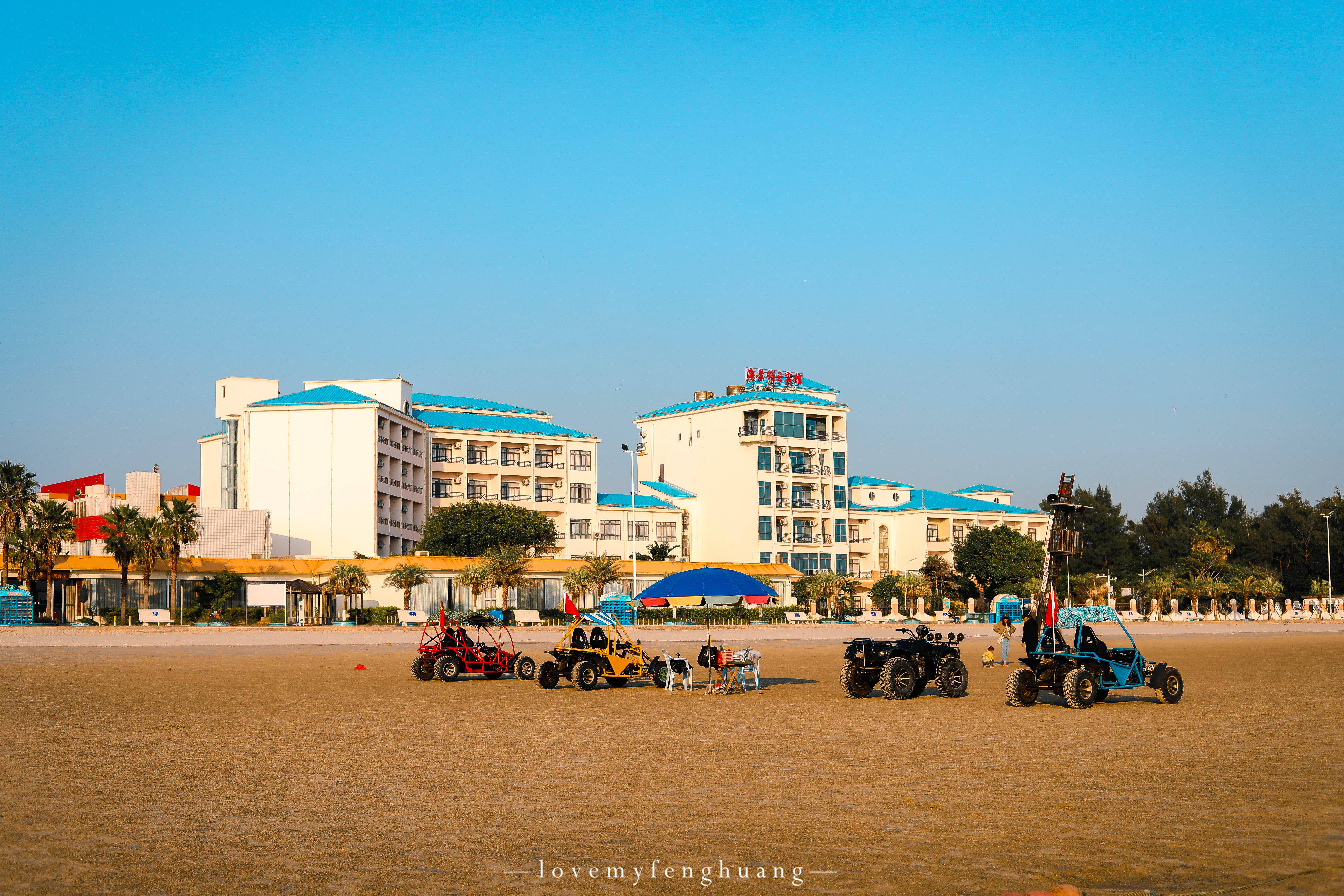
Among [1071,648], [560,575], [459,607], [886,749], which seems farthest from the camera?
[560,575]

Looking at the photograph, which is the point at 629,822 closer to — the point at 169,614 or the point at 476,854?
the point at 476,854

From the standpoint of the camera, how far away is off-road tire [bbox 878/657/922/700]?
2159 centimetres

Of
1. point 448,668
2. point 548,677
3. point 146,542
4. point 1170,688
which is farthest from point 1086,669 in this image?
point 146,542

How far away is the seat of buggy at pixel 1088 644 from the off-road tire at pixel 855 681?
13.2 feet

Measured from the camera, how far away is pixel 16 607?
194 feet

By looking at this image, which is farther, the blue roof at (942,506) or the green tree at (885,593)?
the blue roof at (942,506)

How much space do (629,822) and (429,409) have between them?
9153cm

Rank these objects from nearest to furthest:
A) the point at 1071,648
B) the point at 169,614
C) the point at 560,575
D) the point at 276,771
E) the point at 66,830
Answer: the point at 66,830, the point at 276,771, the point at 1071,648, the point at 169,614, the point at 560,575

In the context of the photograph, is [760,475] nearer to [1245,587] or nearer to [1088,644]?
[1245,587]

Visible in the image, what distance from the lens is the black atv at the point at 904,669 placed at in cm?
2167

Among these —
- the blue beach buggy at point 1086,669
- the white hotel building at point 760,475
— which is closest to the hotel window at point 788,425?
the white hotel building at point 760,475

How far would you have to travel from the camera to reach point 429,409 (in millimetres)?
98562

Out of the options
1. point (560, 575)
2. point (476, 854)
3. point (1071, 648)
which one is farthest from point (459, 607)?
point (476, 854)

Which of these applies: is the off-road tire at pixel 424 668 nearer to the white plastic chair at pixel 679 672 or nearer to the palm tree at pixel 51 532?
the white plastic chair at pixel 679 672
